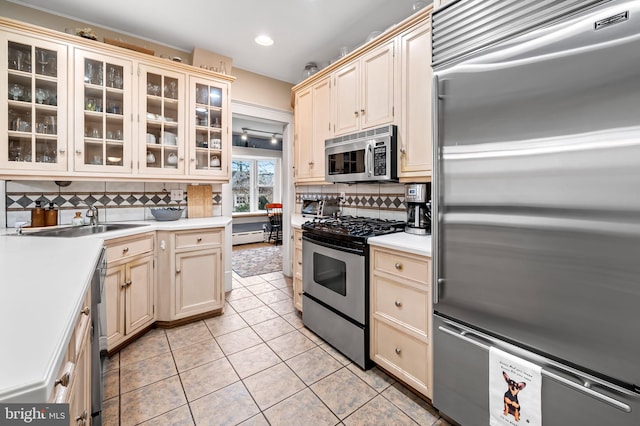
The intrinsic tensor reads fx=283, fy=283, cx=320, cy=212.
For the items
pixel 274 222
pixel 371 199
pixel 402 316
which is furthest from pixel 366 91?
pixel 274 222

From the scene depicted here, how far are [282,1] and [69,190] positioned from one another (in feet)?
8.03

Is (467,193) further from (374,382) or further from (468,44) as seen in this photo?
(374,382)

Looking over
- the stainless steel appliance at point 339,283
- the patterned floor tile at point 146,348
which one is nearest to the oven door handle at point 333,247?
the stainless steel appliance at point 339,283

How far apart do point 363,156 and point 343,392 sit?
1.69m

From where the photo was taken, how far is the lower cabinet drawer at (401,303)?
162 centimetres

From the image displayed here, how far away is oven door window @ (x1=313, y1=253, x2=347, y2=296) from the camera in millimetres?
2090

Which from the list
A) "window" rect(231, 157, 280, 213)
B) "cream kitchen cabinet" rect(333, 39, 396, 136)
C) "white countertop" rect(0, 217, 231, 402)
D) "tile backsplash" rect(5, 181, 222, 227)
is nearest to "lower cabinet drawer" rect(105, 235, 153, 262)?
"white countertop" rect(0, 217, 231, 402)

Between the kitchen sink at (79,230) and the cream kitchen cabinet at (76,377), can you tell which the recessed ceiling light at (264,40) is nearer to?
the kitchen sink at (79,230)

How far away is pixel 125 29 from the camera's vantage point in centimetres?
268

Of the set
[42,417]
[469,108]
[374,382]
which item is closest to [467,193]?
[469,108]

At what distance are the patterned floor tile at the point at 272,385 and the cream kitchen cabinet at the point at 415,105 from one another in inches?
62.7

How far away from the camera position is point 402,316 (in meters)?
1.73

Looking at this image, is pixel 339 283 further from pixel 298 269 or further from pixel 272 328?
pixel 272 328

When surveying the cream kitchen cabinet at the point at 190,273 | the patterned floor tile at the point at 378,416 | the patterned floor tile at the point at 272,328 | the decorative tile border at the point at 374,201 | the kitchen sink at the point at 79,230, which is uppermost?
the decorative tile border at the point at 374,201
